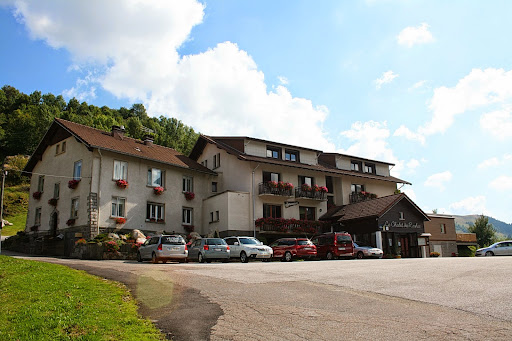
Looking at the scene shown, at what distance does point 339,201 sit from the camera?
42125 millimetres

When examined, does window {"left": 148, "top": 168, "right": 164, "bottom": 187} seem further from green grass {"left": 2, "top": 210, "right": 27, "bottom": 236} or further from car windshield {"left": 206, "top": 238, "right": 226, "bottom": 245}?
green grass {"left": 2, "top": 210, "right": 27, "bottom": 236}

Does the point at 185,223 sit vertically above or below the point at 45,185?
below

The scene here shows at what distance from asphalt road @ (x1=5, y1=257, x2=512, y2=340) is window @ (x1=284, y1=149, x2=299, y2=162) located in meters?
27.1

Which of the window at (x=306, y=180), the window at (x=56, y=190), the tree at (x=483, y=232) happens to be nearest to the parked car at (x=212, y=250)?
the window at (x=56, y=190)

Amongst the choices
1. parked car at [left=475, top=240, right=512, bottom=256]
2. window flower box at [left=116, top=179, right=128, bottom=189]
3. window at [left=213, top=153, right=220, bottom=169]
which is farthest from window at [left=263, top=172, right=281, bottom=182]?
parked car at [left=475, top=240, right=512, bottom=256]

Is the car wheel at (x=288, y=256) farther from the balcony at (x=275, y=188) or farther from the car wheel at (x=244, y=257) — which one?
Result: the balcony at (x=275, y=188)

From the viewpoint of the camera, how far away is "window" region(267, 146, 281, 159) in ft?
129

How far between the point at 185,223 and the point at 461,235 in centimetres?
3401

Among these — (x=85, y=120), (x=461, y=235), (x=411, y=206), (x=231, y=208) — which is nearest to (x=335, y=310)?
(x=231, y=208)

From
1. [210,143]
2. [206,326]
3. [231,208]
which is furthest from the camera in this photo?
[210,143]

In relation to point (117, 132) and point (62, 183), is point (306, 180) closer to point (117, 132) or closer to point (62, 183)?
point (117, 132)

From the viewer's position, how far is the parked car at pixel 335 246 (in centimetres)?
2870

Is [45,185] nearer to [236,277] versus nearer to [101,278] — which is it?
[101,278]

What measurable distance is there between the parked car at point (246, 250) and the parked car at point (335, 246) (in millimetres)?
5293
